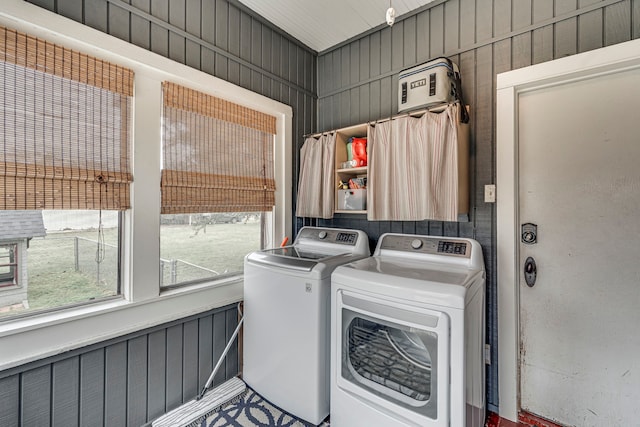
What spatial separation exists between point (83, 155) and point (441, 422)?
2174 mm

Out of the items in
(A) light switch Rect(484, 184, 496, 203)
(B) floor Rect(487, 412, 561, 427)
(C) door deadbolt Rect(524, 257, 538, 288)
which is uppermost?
(A) light switch Rect(484, 184, 496, 203)

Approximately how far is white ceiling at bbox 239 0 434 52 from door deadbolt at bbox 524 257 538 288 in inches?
75.8

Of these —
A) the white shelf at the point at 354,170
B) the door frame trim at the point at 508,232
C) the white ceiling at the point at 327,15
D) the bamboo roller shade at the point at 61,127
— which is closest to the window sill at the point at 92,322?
the bamboo roller shade at the point at 61,127

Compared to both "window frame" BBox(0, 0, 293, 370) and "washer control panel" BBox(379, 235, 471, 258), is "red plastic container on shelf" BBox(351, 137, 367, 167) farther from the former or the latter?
"window frame" BBox(0, 0, 293, 370)

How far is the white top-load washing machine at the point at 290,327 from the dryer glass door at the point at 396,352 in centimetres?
18

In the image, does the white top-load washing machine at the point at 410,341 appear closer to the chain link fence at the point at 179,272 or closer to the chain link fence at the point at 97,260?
the chain link fence at the point at 179,272

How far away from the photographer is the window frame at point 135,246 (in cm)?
136

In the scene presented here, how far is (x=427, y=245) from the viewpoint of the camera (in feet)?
6.26

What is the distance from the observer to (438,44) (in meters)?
2.12

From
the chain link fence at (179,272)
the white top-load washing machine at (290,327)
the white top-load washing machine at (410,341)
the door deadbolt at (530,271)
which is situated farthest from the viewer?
the chain link fence at (179,272)

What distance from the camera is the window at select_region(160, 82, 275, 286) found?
1.91 m

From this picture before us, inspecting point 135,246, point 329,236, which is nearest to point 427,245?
point 329,236

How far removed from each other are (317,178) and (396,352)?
4.69 feet

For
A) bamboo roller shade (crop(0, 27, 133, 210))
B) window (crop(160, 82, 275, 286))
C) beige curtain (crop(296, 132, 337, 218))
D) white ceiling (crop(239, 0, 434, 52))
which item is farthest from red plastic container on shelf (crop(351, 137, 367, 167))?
bamboo roller shade (crop(0, 27, 133, 210))
